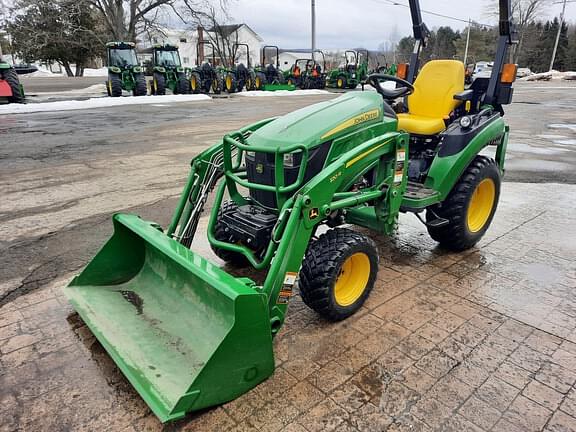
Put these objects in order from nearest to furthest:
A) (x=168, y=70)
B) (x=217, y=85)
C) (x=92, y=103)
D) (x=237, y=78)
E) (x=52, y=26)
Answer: (x=92, y=103) → (x=168, y=70) → (x=217, y=85) → (x=237, y=78) → (x=52, y=26)

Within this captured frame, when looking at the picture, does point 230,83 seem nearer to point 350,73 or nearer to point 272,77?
point 272,77

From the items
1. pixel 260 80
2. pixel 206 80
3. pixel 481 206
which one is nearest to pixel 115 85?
pixel 206 80

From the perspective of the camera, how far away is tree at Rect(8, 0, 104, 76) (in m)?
31.0

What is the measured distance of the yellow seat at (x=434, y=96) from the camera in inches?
157

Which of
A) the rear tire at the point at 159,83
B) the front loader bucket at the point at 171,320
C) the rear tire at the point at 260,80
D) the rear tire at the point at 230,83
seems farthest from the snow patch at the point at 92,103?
the front loader bucket at the point at 171,320

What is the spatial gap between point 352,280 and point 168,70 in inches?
774

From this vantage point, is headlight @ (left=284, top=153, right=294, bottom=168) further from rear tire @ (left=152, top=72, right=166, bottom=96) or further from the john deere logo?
rear tire @ (left=152, top=72, right=166, bottom=96)

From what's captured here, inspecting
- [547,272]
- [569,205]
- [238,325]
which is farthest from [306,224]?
[569,205]

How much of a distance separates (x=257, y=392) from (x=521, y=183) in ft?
17.6

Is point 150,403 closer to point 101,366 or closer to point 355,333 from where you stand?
point 101,366

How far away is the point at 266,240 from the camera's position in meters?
2.79

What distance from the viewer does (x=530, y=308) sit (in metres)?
3.01

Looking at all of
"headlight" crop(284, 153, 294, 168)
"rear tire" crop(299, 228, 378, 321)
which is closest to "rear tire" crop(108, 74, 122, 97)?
"headlight" crop(284, 153, 294, 168)

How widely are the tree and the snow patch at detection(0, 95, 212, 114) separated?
15.7m
